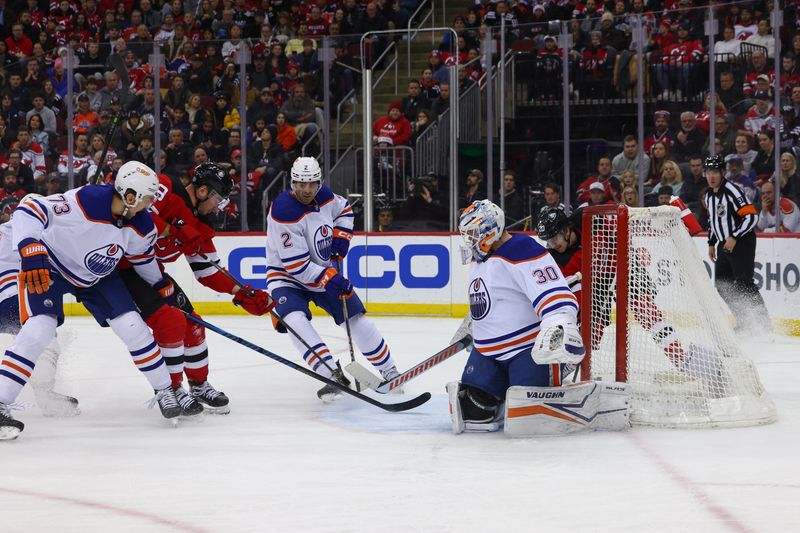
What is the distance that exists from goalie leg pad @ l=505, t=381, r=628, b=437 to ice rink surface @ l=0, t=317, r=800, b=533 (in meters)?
0.06

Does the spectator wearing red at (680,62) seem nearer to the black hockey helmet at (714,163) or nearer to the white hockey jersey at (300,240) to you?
the black hockey helmet at (714,163)

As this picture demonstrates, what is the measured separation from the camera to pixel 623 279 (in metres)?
4.12

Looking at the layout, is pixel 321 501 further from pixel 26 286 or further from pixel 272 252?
pixel 272 252

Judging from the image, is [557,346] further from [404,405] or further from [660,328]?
[404,405]

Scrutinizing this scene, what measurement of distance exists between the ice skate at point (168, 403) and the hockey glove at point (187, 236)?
66cm

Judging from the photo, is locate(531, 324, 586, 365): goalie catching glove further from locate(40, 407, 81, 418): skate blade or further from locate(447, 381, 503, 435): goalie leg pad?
locate(40, 407, 81, 418): skate blade

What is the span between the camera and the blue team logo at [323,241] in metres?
5.00

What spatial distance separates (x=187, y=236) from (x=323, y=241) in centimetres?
72

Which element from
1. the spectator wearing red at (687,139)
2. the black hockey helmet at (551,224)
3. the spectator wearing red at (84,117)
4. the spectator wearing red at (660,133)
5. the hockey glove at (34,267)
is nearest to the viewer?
the hockey glove at (34,267)

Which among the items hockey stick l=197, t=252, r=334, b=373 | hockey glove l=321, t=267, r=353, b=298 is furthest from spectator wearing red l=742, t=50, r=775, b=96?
hockey stick l=197, t=252, r=334, b=373

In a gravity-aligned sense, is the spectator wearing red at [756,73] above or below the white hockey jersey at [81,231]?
above

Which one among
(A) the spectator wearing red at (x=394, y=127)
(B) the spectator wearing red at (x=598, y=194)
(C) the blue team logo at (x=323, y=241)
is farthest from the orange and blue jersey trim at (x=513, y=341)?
(A) the spectator wearing red at (x=394, y=127)

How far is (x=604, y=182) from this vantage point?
805cm

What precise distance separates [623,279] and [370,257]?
16.0 ft
